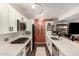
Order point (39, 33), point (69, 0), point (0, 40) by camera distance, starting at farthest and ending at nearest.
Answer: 1. point (39, 33)
2. point (0, 40)
3. point (69, 0)

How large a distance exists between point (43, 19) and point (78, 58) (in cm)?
803

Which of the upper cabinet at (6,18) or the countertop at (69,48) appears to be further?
the upper cabinet at (6,18)

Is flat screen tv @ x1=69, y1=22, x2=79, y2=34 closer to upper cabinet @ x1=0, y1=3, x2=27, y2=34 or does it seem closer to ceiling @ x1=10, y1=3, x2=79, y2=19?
ceiling @ x1=10, y1=3, x2=79, y2=19

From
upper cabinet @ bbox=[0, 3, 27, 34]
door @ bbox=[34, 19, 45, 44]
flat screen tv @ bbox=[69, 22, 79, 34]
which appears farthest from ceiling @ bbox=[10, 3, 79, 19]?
door @ bbox=[34, 19, 45, 44]

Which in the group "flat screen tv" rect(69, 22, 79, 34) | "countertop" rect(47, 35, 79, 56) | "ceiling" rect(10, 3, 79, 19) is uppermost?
→ "ceiling" rect(10, 3, 79, 19)

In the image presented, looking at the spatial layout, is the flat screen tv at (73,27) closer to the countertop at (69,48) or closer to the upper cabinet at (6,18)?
the countertop at (69,48)

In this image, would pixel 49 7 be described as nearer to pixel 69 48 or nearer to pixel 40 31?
pixel 69 48

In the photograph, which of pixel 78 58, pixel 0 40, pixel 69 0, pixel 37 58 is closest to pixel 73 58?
pixel 78 58

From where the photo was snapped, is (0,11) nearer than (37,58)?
No

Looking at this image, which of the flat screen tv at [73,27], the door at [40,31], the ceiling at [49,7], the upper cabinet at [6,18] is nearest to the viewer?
the flat screen tv at [73,27]

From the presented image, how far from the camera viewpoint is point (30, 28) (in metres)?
7.57

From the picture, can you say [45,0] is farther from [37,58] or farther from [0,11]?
[0,11]

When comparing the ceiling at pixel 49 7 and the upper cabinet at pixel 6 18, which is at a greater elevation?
the ceiling at pixel 49 7

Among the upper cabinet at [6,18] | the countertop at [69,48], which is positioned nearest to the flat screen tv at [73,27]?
the countertop at [69,48]
